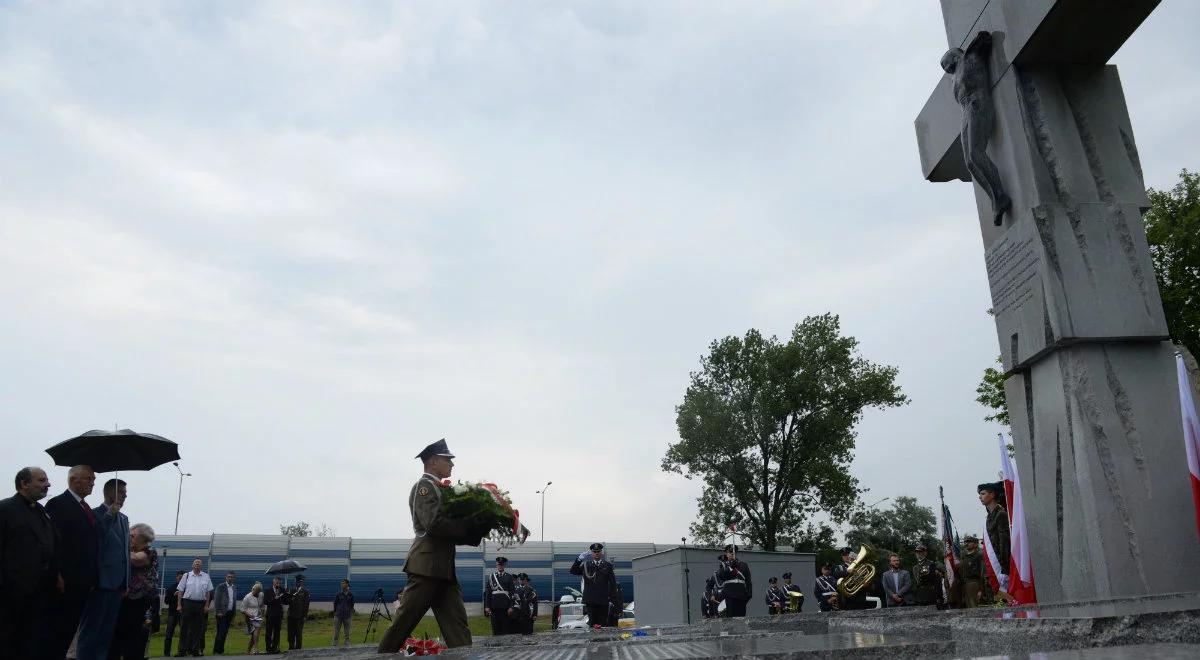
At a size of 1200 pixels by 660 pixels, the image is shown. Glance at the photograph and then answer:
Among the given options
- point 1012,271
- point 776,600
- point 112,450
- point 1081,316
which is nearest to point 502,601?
point 776,600

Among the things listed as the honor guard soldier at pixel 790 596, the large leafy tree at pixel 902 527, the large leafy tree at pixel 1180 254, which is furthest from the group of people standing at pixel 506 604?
the large leafy tree at pixel 902 527

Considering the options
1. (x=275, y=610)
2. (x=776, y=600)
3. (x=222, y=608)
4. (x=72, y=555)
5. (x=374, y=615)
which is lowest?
(x=374, y=615)

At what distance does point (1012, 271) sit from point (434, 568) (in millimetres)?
5883

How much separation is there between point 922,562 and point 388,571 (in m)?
23.9

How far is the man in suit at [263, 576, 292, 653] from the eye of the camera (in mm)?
18797

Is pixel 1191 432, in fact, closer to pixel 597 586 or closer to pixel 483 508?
pixel 483 508

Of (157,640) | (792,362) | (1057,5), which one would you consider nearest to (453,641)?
(1057,5)

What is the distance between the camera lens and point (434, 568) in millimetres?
6465

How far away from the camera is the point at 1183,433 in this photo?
6.68m

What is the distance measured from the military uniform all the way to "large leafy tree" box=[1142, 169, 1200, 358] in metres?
18.5

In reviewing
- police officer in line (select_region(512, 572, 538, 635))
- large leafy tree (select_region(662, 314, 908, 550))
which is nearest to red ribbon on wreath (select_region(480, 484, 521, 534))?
police officer in line (select_region(512, 572, 538, 635))

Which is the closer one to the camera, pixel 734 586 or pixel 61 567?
pixel 61 567

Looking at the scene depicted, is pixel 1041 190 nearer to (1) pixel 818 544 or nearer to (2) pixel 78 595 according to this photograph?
(2) pixel 78 595

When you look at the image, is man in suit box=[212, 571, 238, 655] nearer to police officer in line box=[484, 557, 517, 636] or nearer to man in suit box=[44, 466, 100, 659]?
police officer in line box=[484, 557, 517, 636]
